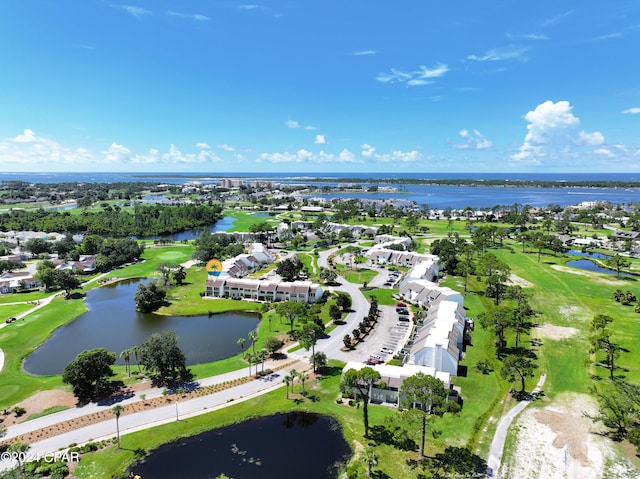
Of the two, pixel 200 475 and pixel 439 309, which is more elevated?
pixel 439 309

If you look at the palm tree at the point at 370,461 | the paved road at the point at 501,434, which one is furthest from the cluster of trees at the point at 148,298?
the paved road at the point at 501,434

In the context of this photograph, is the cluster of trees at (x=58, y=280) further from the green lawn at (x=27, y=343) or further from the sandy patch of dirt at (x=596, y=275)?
the sandy patch of dirt at (x=596, y=275)

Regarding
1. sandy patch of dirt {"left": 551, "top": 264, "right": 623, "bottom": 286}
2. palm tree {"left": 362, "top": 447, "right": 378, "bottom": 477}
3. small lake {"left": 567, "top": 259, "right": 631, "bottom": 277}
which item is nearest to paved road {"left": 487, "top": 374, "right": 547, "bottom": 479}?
palm tree {"left": 362, "top": 447, "right": 378, "bottom": 477}

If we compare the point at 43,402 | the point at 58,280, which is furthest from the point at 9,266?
the point at 43,402

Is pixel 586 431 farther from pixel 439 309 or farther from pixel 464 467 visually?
pixel 439 309

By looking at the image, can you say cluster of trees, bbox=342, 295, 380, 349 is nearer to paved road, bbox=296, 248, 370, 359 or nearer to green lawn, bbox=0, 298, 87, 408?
paved road, bbox=296, 248, 370, 359

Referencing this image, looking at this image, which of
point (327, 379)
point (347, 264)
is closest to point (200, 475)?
point (327, 379)
